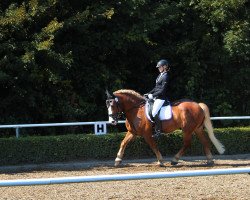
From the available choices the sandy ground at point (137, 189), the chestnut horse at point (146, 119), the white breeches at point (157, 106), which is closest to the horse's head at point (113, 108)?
the chestnut horse at point (146, 119)

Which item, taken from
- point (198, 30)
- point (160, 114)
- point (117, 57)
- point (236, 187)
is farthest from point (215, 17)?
point (236, 187)

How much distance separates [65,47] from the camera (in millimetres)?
17016

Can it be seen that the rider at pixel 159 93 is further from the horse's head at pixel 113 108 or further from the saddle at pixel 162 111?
the horse's head at pixel 113 108

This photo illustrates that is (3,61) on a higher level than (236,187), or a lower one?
higher

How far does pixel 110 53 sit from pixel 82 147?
4.98m

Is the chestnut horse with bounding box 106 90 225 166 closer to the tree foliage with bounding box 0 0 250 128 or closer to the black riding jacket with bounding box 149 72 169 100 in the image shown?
the black riding jacket with bounding box 149 72 169 100

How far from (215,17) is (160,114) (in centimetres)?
643

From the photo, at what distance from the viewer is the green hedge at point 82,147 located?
14.1m

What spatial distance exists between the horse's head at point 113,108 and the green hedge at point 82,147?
1.74 m

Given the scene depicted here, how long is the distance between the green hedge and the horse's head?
1.74 metres

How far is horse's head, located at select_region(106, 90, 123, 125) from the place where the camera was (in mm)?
13102

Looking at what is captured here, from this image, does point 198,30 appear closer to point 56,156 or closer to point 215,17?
point 215,17

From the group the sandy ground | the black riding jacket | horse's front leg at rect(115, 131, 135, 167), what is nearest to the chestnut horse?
horse's front leg at rect(115, 131, 135, 167)

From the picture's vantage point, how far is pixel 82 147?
575 inches
